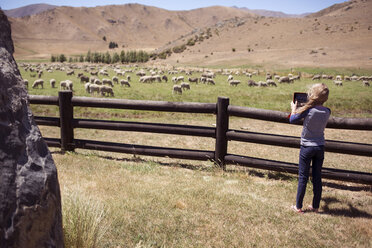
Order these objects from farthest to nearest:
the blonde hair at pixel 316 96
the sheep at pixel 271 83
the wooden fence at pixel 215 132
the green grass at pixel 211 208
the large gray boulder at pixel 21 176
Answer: the sheep at pixel 271 83 → the wooden fence at pixel 215 132 → the blonde hair at pixel 316 96 → the green grass at pixel 211 208 → the large gray boulder at pixel 21 176

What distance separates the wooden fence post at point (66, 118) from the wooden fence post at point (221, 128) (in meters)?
3.48

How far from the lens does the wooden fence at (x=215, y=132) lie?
542cm

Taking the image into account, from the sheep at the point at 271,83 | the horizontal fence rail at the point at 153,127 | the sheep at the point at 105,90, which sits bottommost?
the sheep at the point at 105,90

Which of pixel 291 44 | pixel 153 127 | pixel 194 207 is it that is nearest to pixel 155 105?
pixel 153 127

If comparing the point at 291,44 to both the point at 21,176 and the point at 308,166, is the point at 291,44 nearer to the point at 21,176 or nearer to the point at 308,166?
the point at 308,166

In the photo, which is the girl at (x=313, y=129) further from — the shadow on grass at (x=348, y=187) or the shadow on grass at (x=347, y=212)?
the shadow on grass at (x=348, y=187)

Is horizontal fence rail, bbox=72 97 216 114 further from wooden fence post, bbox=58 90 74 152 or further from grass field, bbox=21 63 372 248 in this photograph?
grass field, bbox=21 63 372 248

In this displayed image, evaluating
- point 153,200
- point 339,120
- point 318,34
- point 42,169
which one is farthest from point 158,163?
point 318,34

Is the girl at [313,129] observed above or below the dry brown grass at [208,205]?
above

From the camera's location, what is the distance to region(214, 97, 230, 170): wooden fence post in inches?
240

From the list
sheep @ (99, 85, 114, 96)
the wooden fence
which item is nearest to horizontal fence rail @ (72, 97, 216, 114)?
the wooden fence

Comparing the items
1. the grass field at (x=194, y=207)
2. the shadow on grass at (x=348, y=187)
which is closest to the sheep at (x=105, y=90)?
the grass field at (x=194, y=207)

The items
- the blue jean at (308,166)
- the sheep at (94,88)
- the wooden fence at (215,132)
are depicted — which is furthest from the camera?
the sheep at (94,88)

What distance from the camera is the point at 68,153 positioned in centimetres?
697
